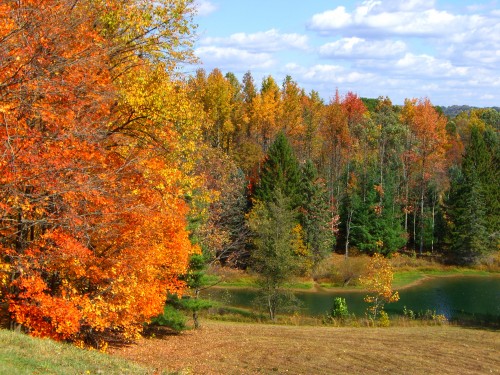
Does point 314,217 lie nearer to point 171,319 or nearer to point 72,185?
point 171,319

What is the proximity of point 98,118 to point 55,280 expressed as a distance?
4.93 m

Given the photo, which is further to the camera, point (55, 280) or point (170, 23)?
point (170, 23)

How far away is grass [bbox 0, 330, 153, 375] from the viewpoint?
1102 centimetres

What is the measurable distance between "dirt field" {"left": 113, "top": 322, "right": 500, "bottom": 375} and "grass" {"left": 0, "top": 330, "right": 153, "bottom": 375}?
13.4ft

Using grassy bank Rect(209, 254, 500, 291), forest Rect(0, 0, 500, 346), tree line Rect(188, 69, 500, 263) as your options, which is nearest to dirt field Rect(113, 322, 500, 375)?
forest Rect(0, 0, 500, 346)

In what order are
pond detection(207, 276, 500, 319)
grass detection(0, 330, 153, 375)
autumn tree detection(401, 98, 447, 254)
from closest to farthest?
grass detection(0, 330, 153, 375)
pond detection(207, 276, 500, 319)
autumn tree detection(401, 98, 447, 254)

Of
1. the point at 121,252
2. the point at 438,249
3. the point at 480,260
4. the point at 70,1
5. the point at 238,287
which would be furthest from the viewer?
the point at 438,249

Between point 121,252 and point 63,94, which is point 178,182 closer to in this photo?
point 121,252

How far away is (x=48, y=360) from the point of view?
11.9 metres

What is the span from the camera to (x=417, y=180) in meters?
67.1

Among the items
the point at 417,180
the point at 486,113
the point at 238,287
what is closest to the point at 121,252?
the point at 238,287

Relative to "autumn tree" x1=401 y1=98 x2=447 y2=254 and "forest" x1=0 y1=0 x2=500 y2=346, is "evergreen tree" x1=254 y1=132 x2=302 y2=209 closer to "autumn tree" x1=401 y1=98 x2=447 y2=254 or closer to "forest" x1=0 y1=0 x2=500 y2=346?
"autumn tree" x1=401 y1=98 x2=447 y2=254

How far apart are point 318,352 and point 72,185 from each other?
476 inches

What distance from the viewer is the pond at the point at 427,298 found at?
41062mm
